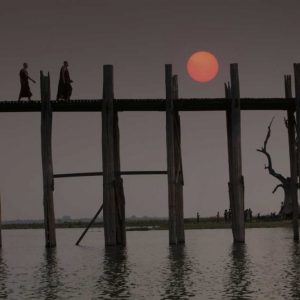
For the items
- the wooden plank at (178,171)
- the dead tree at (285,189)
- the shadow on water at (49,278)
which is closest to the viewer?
the shadow on water at (49,278)

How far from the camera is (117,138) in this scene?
27516mm

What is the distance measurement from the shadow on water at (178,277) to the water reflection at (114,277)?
931mm

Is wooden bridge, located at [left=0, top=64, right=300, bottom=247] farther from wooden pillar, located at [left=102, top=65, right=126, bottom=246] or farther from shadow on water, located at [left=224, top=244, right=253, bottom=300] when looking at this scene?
shadow on water, located at [left=224, top=244, right=253, bottom=300]

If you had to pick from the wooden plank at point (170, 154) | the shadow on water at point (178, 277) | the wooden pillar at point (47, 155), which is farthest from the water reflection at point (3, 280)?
the wooden plank at point (170, 154)

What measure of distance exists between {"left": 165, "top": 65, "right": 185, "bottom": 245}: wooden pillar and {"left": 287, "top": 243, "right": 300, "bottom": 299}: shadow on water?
13.2ft

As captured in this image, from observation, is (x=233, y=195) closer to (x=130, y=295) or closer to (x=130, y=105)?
(x=130, y=105)

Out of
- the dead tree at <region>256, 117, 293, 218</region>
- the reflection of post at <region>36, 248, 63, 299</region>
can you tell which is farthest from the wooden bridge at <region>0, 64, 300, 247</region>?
the dead tree at <region>256, 117, 293, 218</region>

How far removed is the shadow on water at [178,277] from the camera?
16.2m

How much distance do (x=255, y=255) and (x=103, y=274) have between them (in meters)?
7.05

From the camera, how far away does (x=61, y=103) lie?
2666 cm

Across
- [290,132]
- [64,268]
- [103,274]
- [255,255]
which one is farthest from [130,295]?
[290,132]

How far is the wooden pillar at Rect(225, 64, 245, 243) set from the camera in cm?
2641

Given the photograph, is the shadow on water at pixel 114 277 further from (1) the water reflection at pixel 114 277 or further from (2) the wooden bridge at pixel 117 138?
(2) the wooden bridge at pixel 117 138

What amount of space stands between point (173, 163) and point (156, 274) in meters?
7.15
